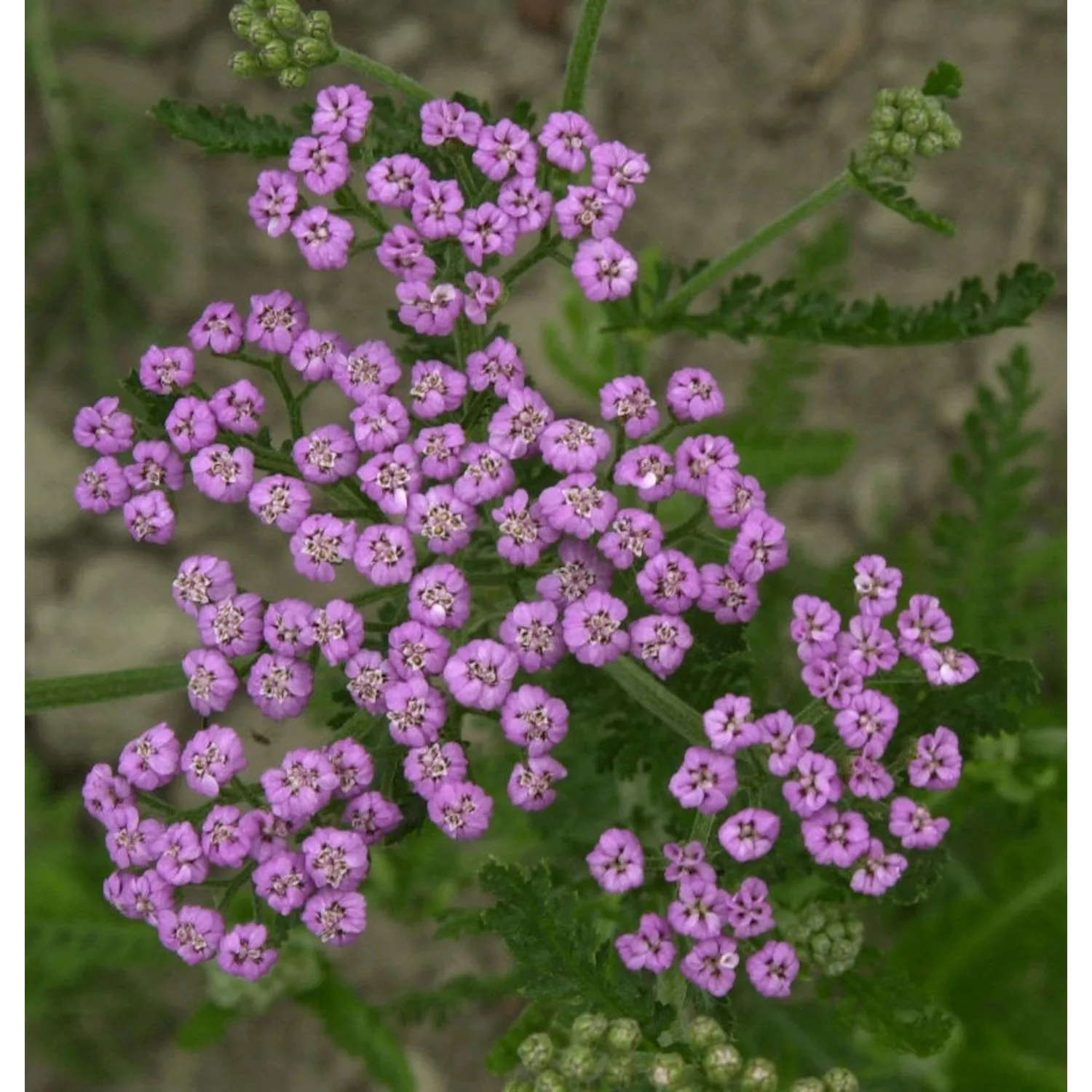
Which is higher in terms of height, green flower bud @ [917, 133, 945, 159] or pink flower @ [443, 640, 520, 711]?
green flower bud @ [917, 133, 945, 159]

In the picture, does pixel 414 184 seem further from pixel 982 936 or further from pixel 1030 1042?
pixel 1030 1042

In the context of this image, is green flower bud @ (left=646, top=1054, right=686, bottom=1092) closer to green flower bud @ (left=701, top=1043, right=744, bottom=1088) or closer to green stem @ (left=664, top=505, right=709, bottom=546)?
green flower bud @ (left=701, top=1043, right=744, bottom=1088)

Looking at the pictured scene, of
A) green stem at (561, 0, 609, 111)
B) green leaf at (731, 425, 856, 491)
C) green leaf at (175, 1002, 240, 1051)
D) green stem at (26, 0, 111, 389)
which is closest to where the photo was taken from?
green stem at (561, 0, 609, 111)

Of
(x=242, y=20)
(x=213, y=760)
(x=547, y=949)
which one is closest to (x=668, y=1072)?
(x=547, y=949)

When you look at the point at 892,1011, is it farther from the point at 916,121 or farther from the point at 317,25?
the point at 317,25

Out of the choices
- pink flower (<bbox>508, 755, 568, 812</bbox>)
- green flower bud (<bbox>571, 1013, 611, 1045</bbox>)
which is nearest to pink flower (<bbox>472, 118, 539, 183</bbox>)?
pink flower (<bbox>508, 755, 568, 812</bbox>)

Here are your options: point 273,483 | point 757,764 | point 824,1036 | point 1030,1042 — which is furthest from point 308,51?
point 1030,1042

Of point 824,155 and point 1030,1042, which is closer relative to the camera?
point 1030,1042
